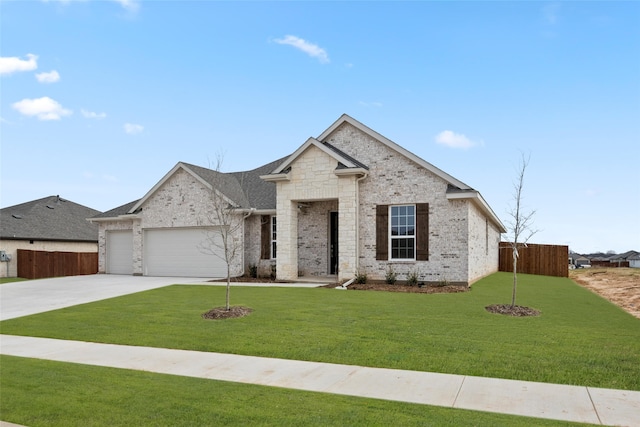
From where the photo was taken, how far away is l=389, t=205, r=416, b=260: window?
18969 mm

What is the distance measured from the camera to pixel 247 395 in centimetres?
641

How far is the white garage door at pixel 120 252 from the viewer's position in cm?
2636

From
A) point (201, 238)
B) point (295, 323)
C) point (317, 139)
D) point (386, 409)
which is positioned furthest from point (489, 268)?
point (386, 409)

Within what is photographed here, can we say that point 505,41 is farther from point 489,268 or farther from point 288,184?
point 489,268

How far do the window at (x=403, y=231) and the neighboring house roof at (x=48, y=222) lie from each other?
24.5 meters

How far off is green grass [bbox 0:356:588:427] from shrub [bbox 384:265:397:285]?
1236 centimetres

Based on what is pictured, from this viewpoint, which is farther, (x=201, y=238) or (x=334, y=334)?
(x=201, y=238)

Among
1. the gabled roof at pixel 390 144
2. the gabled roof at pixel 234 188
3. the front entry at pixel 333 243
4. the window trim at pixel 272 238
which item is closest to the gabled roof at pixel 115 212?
the gabled roof at pixel 234 188

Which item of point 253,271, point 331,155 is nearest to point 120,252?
point 253,271

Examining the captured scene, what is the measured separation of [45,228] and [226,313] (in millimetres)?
26394

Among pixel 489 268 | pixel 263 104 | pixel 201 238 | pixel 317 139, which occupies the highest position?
pixel 263 104

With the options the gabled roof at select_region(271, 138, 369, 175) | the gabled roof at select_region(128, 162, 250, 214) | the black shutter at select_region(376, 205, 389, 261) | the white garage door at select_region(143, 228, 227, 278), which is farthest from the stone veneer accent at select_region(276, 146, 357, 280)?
the white garage door at select_region(143, 228, 227, 278)

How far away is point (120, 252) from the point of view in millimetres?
26750

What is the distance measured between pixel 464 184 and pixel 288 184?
7.27m
